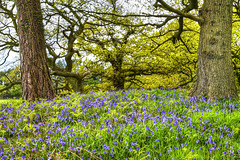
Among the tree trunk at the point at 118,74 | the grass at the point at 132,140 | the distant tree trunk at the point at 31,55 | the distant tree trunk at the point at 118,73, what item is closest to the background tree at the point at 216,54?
the grass at the point at 132,140

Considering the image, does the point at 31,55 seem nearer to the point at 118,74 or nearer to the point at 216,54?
the point at 216,54

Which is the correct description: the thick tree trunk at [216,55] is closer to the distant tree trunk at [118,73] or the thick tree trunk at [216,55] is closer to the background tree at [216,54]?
the background tree at [216,54]

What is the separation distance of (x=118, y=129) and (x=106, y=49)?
956cm

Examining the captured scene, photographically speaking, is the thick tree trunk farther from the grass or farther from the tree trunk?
the tree trunk

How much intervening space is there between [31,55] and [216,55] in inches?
257

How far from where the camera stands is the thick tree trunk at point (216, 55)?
18.0 ft

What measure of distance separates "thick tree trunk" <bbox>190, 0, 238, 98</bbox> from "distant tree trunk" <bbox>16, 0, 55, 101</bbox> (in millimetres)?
5539

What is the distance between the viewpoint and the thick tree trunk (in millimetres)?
5500

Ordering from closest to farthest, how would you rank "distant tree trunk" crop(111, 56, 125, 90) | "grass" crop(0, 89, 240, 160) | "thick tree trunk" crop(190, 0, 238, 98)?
"grass" crop(0, 89, 240, 160) < "thick tree trunk" crop(190, 0, 238, 98) < "distant tree trunk" crop(111, 56, 125, 90)

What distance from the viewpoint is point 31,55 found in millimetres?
6801

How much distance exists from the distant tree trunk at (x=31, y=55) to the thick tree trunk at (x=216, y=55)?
5.54 metres

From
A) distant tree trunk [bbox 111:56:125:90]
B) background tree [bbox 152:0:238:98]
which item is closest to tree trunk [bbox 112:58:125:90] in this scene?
distant tree trunk [bbox 111:56:125:90]

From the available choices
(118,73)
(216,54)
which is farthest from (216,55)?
(118,73)

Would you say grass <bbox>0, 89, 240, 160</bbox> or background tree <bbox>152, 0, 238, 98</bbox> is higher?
background tree <bbox>152, 0, 238, 98</bbox>
